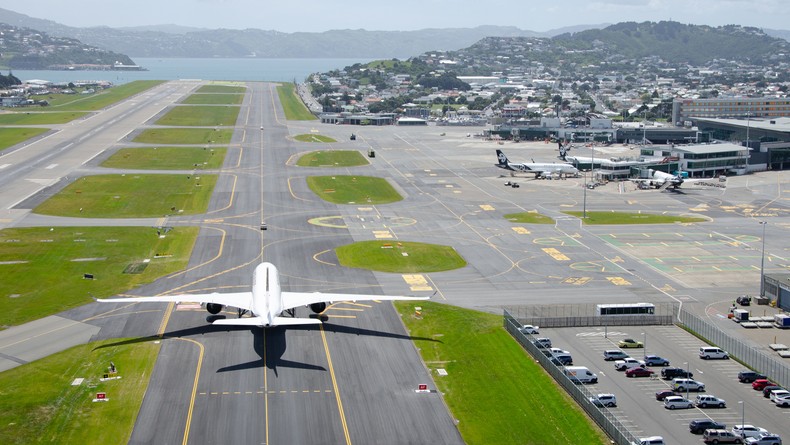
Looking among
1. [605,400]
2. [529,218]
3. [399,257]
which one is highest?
[399,257]

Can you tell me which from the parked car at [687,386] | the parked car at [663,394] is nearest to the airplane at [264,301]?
the parked car at [663,394]

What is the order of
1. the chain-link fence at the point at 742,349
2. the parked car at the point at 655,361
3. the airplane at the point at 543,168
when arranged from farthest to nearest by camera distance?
the airplane at the point at 543,168 < the parked car at the point at 655,361 < the chain-link fence at the point at 742,349

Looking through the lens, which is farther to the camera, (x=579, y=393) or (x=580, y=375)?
(x=580, y=375)

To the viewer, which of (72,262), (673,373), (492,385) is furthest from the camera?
(72,262)

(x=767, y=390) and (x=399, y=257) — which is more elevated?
(x=399, y=257)

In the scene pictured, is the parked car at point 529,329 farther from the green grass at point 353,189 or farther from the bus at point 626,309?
the green grass at point 353,189

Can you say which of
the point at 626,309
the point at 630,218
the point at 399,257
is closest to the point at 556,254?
the point at 399,257

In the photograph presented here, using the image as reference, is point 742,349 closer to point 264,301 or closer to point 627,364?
point 627,364
